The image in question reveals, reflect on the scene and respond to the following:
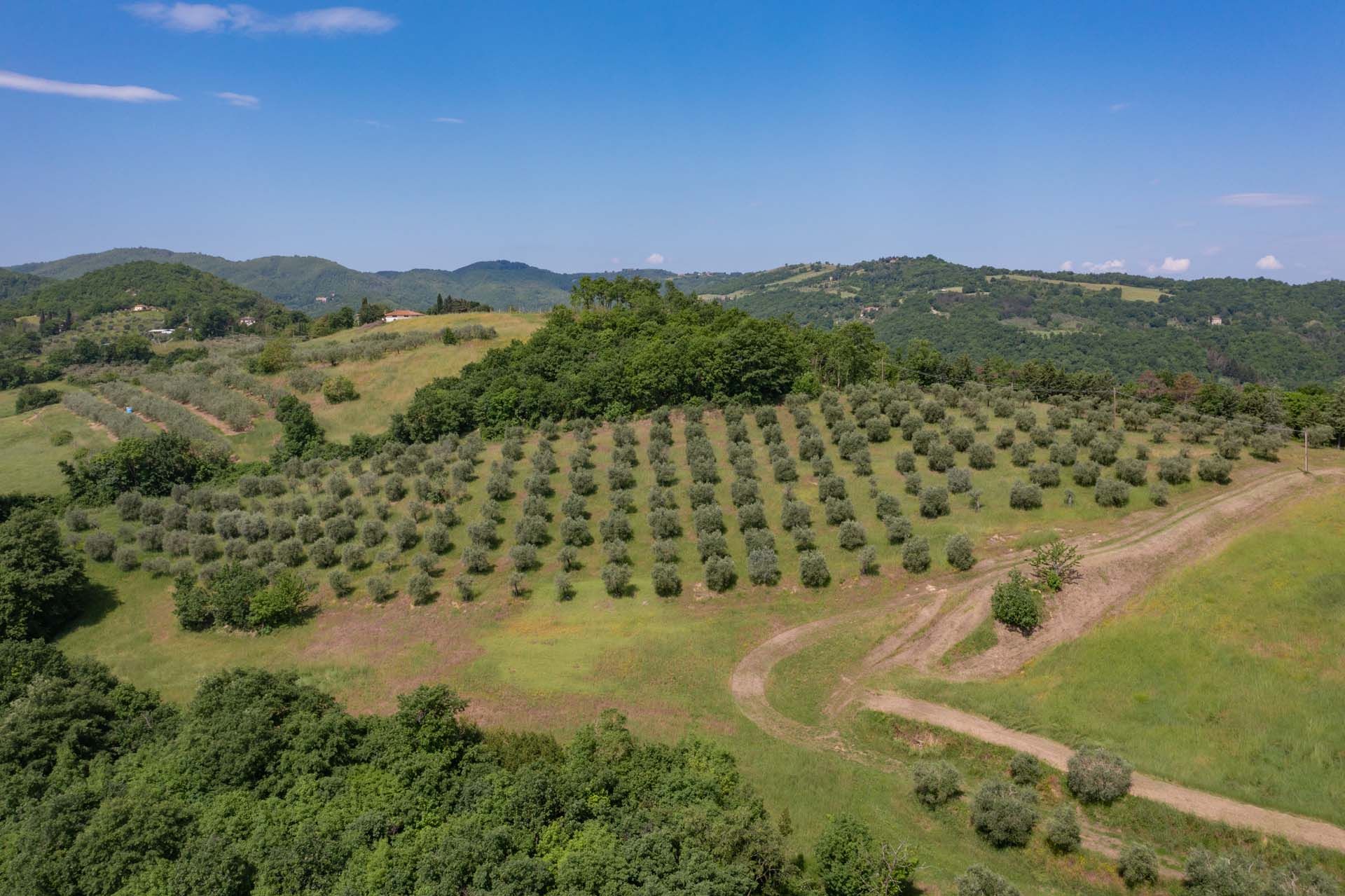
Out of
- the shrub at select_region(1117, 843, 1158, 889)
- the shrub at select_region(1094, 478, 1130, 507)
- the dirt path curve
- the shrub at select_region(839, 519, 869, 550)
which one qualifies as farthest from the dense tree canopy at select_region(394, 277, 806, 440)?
the shrub at select_region(1117, 843, 1158, 889)

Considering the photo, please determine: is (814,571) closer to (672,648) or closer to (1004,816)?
(672,648)

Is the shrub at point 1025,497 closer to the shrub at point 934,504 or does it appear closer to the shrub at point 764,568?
the shrub at point 934,504

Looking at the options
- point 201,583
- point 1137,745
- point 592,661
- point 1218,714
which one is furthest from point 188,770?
point 1218,714

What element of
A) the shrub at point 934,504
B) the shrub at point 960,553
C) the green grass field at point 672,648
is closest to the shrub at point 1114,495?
the green grass field at point 672,648

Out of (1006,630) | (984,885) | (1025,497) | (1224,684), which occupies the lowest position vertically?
(984,885)

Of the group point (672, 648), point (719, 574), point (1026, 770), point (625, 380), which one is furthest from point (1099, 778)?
point (625, 380)

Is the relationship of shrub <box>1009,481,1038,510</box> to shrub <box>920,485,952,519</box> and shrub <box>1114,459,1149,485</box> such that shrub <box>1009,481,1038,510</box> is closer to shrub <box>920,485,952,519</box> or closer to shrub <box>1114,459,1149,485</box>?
shrub <box>920,485,952,519</box>
